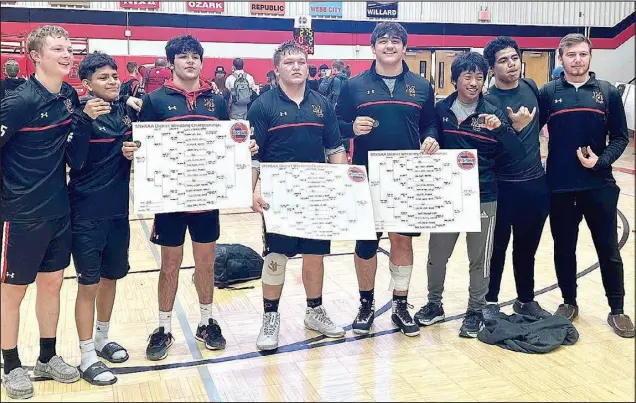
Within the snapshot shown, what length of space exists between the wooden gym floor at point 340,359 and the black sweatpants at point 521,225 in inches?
14.2

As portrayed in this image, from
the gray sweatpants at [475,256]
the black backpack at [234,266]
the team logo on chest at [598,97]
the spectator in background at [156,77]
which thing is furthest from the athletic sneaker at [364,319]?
the spectator in background at [156,77]

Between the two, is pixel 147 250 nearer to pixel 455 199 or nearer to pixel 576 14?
pixel 455 199

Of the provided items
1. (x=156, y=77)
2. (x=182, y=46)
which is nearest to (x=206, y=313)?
(x=182, y=46)

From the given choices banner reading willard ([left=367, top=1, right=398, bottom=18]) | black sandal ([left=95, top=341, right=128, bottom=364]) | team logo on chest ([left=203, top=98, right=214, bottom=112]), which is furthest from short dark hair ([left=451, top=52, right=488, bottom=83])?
banner reading willard ([left=367, top=1, right=398, bottom=18])

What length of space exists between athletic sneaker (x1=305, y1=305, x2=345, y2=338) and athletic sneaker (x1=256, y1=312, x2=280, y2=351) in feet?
1.02

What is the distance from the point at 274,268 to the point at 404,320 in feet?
3.15

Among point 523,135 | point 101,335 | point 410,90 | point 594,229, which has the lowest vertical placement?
point 101,335

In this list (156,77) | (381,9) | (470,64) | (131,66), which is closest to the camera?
(470,64)

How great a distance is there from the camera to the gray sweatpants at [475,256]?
4016mm

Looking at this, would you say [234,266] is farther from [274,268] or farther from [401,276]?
[401,276]

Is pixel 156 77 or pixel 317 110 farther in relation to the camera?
pixel 156 77

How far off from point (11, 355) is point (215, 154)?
1533mm

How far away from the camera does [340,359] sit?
3.73 meters

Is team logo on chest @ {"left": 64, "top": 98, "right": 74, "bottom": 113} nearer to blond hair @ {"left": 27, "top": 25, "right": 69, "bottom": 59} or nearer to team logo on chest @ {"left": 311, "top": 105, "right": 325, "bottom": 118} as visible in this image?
blond hair @ {"left": 27, "top": 25, "right": 69, "bottom": 59}
